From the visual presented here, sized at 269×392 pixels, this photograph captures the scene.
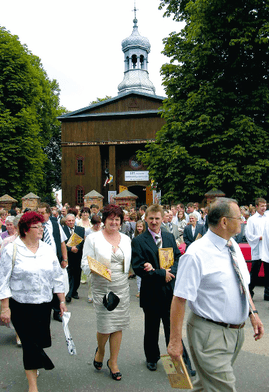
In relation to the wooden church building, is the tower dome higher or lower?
higher

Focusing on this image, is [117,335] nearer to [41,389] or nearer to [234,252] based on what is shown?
[41,389]

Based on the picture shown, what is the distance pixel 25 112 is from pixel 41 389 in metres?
28.6

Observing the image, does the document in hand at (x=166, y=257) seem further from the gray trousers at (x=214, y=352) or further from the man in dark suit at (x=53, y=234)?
the man in dark suit at (x=53, y=234)

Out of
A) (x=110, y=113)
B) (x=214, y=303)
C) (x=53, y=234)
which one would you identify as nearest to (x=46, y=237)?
(x=53, y=234)

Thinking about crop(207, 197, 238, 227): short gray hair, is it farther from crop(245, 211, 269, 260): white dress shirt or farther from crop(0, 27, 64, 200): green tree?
crop(0, 27, 64, 200): green tree

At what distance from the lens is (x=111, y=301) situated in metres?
4.23

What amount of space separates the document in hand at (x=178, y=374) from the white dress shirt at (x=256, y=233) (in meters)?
5.87

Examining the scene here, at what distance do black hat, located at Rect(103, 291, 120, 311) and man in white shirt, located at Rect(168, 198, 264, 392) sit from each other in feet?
4.87

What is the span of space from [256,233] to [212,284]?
6021mm

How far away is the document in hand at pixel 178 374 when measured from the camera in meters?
2.80

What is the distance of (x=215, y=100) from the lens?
61.4ft

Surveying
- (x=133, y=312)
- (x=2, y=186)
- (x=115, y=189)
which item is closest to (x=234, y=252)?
(x=133, y=312)

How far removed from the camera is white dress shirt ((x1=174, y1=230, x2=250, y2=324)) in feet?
9.15

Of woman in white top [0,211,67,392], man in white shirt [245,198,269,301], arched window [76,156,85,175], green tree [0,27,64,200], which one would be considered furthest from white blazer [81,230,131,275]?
arched window [76,156,85,175]
